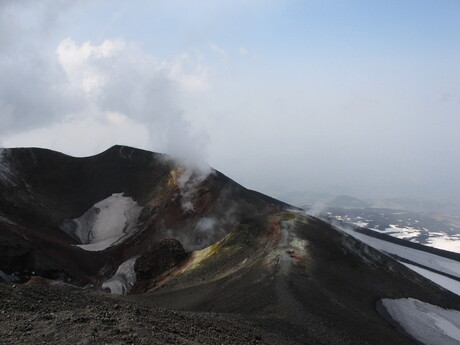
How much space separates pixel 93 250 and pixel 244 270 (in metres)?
27.3

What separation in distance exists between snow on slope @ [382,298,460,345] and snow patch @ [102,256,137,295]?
87.9 feet

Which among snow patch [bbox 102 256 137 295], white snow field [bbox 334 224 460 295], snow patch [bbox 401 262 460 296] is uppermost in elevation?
white snow field [bbox 334 224 460 295]

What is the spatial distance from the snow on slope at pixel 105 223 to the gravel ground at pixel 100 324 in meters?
36.2

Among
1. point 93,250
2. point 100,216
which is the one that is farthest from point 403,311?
point 100,216

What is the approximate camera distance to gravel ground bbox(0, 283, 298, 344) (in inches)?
550

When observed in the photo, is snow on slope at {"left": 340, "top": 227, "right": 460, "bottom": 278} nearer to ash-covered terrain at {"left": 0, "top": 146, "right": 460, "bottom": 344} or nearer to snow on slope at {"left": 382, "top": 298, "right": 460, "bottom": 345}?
ash-covered terrain at {"left": 0, "top": 146, "right": 460, "bottom": 344}

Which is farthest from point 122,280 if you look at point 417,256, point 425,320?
point 417,256

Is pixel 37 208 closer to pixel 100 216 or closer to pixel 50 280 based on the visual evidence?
pixel 100 216

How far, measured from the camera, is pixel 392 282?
37656 mm

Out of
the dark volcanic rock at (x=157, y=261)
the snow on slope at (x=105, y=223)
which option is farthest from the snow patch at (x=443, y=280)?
the snow on slope at (x=105, y=223)

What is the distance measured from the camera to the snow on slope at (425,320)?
28.9m

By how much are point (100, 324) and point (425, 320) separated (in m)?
26.4

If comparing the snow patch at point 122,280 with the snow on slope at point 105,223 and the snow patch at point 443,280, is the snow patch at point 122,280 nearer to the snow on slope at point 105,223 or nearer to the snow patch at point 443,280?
the snow on slope at point 105,223

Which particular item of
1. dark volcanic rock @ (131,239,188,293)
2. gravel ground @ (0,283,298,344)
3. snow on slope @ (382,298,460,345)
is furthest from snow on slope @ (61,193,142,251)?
snow on slope @ (382,298,460,345)
